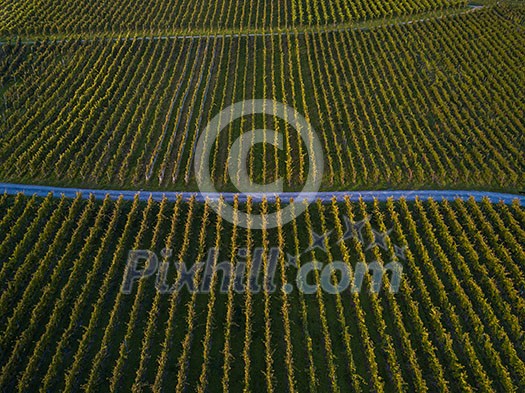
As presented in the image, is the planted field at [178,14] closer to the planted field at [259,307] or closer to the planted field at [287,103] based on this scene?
the planted field at [287,103]

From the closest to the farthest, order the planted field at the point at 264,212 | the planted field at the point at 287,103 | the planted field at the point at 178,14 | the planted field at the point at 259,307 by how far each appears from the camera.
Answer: the planted field at the point at 259,307 → the planted field at the point at 264,212 → the planted field at the point at 287,103 → the planted field at the point at 178,14

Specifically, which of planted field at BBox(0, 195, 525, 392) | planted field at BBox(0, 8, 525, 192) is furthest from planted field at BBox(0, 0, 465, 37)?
planted field at BBox(0, 195, 525, 392)

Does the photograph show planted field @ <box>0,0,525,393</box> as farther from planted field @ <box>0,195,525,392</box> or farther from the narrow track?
the narrow track

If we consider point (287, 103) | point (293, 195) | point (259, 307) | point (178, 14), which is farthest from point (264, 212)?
point (178, 14)

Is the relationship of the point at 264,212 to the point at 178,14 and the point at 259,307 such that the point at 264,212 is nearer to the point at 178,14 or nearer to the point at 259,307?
the point at 259,307

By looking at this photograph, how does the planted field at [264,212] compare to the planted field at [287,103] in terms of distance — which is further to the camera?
the planted field at [287,103]

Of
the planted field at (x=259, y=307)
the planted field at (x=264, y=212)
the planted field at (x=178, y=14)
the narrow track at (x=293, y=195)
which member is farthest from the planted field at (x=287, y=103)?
the planted field at (x=259, y=307)

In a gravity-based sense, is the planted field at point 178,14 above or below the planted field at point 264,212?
above
